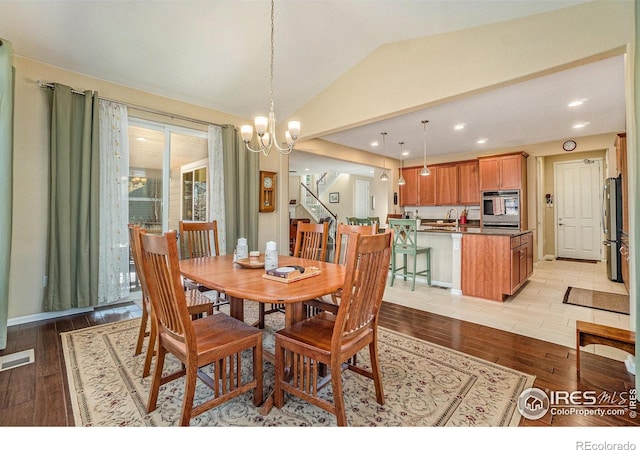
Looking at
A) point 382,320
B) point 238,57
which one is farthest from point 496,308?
point 238,57

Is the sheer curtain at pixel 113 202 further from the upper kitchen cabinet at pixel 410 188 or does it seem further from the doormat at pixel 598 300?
the upper kitchen cabinet at pixel 410 188

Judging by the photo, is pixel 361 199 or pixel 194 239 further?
pixel 361 199

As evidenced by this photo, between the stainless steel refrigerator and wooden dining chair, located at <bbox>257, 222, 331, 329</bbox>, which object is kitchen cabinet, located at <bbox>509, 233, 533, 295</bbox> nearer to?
the stainless steel refrigerator

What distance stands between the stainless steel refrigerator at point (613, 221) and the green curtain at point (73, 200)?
6964mm

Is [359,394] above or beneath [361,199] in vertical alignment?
beneath

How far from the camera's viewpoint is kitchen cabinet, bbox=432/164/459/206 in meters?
6.99

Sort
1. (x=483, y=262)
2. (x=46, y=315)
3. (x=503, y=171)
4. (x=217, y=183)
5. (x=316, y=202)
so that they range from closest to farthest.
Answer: (x=46, y=315)
(x=483, y=262)
(x=217, y=183)
(x=503, y=171)
(x=316, y=202)

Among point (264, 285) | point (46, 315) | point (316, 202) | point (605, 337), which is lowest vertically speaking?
point (46, 315)

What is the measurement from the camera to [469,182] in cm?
677

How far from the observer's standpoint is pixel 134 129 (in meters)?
3.66

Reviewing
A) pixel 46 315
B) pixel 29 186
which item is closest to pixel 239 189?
pixel 29 186

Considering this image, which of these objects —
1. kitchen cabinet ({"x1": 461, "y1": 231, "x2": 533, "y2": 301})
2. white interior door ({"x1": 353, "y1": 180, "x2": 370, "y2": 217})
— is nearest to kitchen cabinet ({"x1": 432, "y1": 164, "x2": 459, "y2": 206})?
kitchen cabinet ({"x1": 461, "y1": 231, "x2": 533, "y2": 301})

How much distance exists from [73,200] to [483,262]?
488 centimetres

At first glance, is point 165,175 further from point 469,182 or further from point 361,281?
point 469,182
